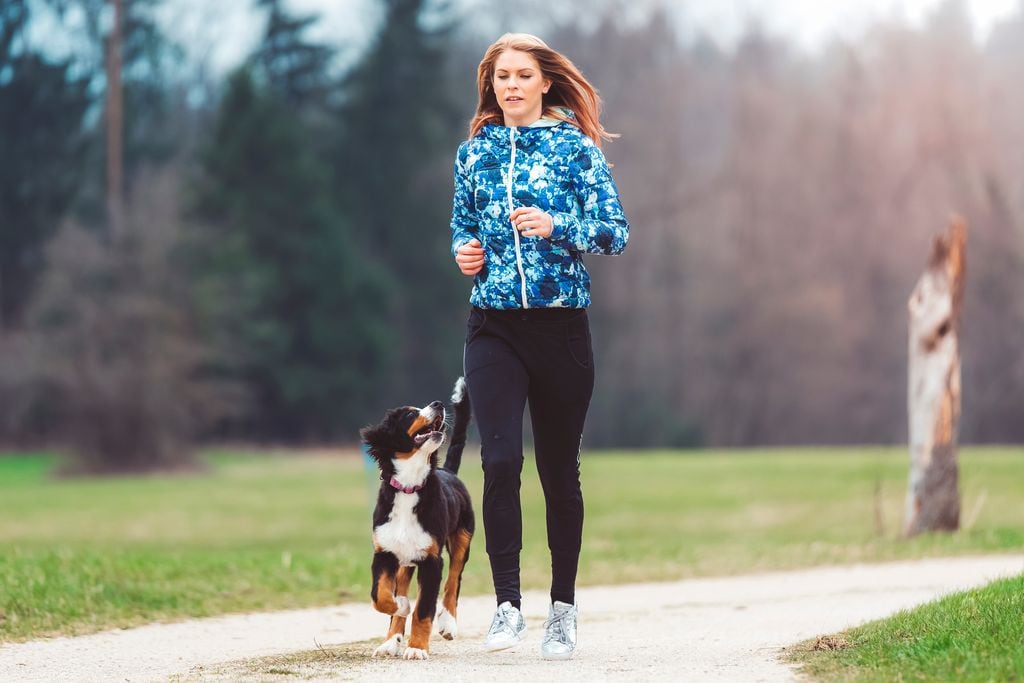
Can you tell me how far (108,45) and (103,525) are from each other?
75.2 ft

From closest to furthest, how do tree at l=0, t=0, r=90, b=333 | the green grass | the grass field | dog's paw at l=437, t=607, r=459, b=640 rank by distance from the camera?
the green grass → dog's paw at l=437, t=607, r=459, b=640 → the grass field → tree at l=0, t=0, r=90, b=333

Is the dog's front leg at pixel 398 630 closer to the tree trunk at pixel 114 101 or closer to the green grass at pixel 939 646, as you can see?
the green grass at pixel 939 646

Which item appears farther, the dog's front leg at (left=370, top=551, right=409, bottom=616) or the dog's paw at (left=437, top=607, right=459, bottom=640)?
the dog's paw at (left=437, top=607, right=459, bottom=640)

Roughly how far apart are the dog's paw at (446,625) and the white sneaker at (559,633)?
2.65 ft

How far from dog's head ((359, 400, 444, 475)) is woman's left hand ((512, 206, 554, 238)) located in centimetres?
86

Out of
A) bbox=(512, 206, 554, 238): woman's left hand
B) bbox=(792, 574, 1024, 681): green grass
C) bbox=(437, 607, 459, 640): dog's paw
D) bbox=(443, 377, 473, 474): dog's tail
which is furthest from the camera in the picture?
bbox=(437, 607, 459, 640): dog's paw

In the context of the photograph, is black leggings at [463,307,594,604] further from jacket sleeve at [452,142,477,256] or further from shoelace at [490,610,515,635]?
jacket sleeve at [452,142,477,256]

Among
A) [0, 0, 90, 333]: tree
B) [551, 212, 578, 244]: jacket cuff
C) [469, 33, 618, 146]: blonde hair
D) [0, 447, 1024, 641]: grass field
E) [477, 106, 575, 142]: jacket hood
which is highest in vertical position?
[0, 0, 90, 333]: tree

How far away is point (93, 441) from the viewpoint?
115 feet

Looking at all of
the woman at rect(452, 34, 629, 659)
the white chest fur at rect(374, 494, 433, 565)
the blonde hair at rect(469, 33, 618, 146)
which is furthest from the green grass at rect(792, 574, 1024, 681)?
the blonde hair at rect(469, 33, 618, 146)

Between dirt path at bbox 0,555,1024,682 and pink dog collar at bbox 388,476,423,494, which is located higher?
pink dog collar at bbox 388,476,423,494

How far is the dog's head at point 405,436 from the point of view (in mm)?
5941

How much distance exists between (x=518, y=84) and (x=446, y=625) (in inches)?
103

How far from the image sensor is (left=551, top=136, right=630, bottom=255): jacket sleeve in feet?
18.9
